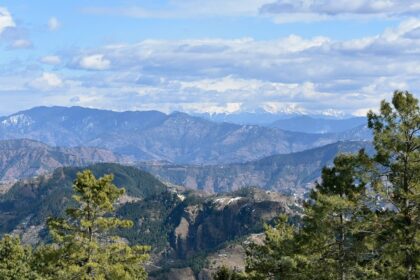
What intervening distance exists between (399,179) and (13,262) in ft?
174

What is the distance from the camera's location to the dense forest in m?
33.2

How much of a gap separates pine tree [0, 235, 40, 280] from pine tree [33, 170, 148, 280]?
88.9ft

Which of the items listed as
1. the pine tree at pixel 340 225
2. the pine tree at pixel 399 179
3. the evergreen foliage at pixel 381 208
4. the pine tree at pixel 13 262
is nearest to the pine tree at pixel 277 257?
the pine tree at pixel 340 225

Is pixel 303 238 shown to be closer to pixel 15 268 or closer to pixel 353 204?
pixel 353 204

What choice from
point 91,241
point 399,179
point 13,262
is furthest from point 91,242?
point 13,262

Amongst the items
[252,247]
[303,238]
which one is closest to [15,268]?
[252,247]

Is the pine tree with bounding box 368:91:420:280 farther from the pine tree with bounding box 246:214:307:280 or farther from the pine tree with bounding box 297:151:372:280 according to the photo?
the pine tree with bounding box 246:214:307:280

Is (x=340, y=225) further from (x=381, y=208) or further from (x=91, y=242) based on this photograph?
(x=91, y=242)

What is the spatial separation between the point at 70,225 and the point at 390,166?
72.4 ft

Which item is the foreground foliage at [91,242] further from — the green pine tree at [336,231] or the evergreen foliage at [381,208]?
the evergreen foliage at [381,208]

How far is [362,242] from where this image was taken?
3603 cm

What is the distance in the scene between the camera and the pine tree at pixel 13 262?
6917 cm

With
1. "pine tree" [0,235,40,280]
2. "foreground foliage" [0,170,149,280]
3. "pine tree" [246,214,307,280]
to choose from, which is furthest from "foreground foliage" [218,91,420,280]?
"pine tree" [0,235,40,280]

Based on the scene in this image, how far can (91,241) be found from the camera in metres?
42.1
